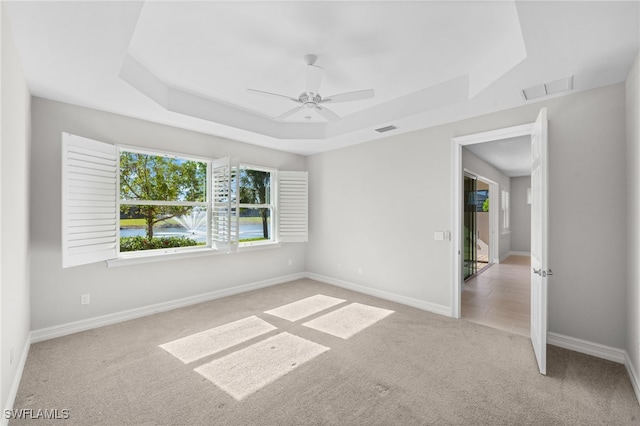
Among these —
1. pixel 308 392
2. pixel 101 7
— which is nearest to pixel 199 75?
pixel 101 7

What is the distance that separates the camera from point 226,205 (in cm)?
412

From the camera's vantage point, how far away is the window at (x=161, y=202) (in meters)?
3.70

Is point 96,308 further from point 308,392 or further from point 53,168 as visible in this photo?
point 308,392

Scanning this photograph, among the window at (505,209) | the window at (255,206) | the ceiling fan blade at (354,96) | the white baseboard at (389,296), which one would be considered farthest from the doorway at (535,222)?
the window at (505,209)

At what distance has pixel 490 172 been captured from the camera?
699cm

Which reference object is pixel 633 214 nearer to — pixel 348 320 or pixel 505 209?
pixel 348 320

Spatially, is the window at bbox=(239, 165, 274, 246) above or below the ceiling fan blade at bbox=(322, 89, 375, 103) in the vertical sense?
below

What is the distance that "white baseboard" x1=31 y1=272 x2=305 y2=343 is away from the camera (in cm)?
301

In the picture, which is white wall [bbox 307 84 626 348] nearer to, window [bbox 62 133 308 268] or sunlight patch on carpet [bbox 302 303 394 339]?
sunlight patch on carpet [bbox 302 303 394 339]

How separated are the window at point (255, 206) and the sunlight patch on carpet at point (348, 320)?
2.06m

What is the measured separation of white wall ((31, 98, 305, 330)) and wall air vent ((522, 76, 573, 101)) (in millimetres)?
3866

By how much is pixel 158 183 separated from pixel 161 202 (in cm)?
28

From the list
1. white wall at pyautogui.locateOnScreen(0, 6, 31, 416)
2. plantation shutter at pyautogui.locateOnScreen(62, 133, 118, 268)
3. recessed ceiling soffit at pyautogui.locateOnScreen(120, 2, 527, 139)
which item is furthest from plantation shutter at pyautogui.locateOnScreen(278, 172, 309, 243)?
white wall at pyautogui.locateOnScreen(0, 6, 31, 416)

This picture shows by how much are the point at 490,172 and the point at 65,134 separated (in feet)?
25.6
